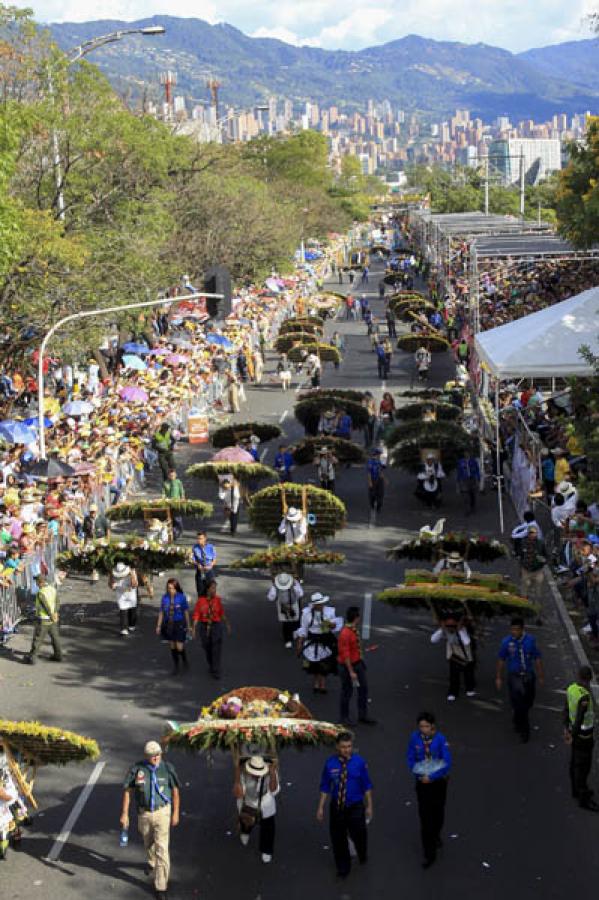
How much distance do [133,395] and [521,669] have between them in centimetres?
1894

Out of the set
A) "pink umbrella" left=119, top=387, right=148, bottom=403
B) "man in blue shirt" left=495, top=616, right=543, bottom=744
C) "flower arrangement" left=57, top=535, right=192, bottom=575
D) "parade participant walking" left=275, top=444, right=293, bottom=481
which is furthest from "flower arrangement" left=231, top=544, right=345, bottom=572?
"pink umbrella" left=119, top=387, right=148, bottom=403

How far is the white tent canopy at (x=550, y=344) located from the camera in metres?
22.5

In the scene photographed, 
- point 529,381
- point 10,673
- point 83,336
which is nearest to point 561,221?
point 529,381

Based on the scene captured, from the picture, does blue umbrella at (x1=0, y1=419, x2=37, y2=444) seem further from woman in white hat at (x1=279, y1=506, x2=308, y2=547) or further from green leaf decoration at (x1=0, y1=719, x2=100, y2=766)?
green leaf decoration at (x1=0, y1=719, x2=100, y2=766)

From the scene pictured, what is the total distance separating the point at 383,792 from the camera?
472 inches

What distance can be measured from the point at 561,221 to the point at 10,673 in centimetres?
1864

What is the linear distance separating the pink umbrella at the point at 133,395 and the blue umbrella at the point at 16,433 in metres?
4.92

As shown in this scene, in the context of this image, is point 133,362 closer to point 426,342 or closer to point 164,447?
point 164,447

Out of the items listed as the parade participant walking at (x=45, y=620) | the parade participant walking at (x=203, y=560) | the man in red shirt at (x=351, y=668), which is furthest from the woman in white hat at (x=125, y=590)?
the man in red shirt at (x=351, y=668)

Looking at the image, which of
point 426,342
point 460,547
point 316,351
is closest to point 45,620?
point 460,547

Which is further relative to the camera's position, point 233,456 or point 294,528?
point 233,456

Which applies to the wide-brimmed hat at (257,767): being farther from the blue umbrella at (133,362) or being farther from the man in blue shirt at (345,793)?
the blue umbrella at (133,362)

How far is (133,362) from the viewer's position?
34.6 m

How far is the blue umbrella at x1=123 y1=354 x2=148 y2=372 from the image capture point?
34.4 meters
